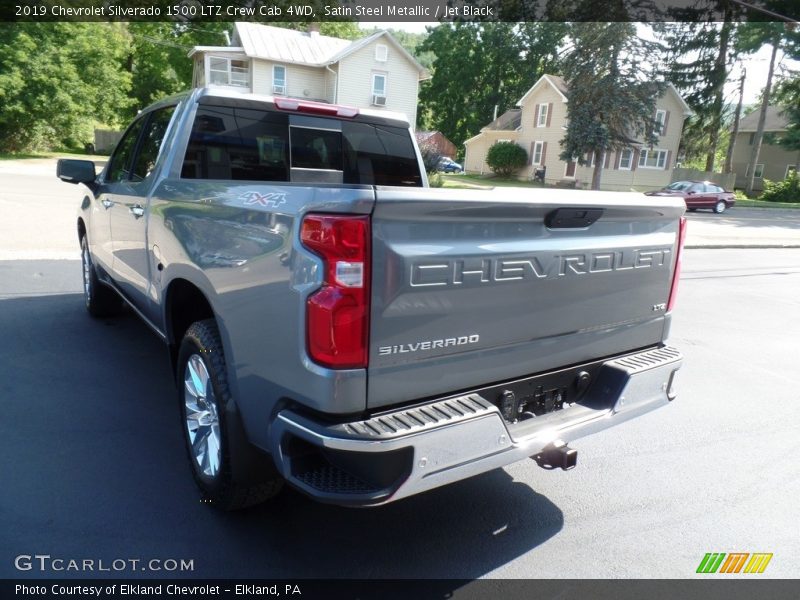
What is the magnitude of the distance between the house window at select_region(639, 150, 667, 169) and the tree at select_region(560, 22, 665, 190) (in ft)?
21.1

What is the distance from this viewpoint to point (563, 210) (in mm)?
2617

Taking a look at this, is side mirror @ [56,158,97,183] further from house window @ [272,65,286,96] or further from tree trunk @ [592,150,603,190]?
tree trunk @ [592,150,603,190]

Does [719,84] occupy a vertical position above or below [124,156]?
above

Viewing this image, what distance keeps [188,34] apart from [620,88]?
33.8 m

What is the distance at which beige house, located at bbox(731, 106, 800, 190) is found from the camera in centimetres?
5203

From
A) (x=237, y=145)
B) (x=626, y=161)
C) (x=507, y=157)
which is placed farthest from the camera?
(x=507, y=157)

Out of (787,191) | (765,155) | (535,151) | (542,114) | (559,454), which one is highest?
(542,114)

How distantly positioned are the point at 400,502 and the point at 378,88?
3799cm

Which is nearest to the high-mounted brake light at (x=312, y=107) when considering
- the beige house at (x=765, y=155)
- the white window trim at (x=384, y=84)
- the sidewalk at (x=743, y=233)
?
the sidewalk at (x=743, y=233)

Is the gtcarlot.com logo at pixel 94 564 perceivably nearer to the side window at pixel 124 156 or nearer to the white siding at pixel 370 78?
the side window at pixel 124 156

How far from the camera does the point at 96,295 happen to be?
5957mm

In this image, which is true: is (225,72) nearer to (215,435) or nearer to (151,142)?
(151,142)

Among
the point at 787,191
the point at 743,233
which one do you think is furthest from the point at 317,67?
the point at 787,191

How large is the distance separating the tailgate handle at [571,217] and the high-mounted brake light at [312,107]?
7.40 feet
